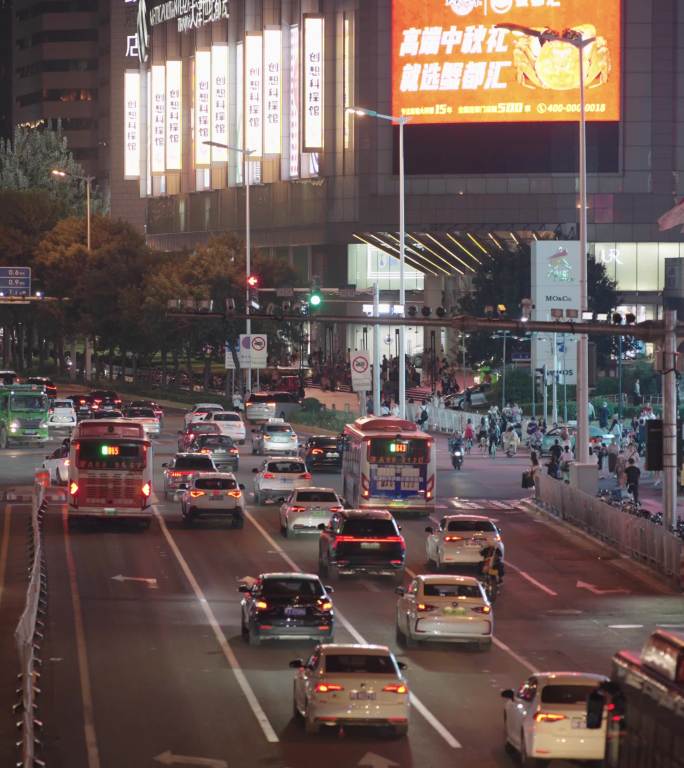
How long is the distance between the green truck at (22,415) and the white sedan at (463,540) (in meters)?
Result: 40.8

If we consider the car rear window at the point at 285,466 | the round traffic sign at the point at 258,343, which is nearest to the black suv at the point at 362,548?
the car rear window at the point at 285,466

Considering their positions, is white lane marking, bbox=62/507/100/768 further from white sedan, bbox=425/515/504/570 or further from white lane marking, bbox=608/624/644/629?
white lane marking, bbox=608/624/644/629

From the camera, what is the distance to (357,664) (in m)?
24.0

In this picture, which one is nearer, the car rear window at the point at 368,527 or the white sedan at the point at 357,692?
the white sedan at the point at 357,692

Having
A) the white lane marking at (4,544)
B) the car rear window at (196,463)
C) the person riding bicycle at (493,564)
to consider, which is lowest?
the white lane marking at (4,544)

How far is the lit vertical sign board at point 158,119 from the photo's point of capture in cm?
15629

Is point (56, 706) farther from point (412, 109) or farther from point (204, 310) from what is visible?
point (412, 109)

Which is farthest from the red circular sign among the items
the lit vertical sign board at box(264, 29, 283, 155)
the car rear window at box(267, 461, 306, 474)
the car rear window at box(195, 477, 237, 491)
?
the lit vertical sign board at box(264, 29, 283, 155)

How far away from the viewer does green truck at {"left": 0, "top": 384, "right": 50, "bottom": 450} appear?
79438mm

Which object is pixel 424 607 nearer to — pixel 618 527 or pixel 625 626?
pixel 625 626

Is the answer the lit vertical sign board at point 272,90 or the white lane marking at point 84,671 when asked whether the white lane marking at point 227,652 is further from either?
the lit vertical sign board at point 272,90

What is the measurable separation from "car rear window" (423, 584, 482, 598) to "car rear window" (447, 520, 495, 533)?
1001 centimetres

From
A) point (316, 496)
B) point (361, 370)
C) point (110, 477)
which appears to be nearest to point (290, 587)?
point (316, 496)

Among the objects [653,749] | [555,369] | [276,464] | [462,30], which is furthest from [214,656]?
[462,30]
